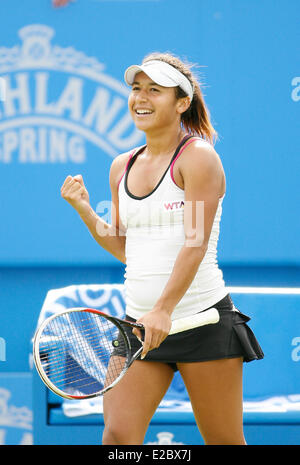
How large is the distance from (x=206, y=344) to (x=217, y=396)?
0.15 metres

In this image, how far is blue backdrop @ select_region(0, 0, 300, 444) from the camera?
388cm

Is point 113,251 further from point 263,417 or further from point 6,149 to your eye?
point 6,149

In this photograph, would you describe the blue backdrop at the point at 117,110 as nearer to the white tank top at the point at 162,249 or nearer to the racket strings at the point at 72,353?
the racket strings at the point at 72,353

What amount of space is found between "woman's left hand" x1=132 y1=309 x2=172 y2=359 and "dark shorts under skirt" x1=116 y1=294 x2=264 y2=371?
14 centimetres

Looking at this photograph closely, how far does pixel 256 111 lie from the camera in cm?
391

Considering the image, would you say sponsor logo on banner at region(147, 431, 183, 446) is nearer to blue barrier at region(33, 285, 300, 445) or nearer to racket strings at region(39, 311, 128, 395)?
blue barrier at region(33, 285, 300, 445)

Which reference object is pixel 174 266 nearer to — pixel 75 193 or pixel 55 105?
pixel 75 193

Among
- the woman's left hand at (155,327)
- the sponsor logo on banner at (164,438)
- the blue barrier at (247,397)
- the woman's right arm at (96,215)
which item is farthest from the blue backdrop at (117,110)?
the woman's left hand at (155,327)

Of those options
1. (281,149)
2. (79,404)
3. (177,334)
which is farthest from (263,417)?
(281,149)

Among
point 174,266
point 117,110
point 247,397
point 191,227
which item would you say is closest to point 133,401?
point 174,266

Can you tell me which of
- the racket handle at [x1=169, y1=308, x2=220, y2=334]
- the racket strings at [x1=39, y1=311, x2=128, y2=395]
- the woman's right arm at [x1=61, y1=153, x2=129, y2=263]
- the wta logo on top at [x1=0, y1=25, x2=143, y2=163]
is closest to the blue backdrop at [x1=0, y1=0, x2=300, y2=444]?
the wta logo on top at [x1=0, y1=25, x2=143, y2=163]

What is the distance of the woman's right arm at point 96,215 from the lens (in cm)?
225

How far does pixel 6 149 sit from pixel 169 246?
2031 mm

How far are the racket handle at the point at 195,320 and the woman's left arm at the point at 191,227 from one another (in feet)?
0.26
